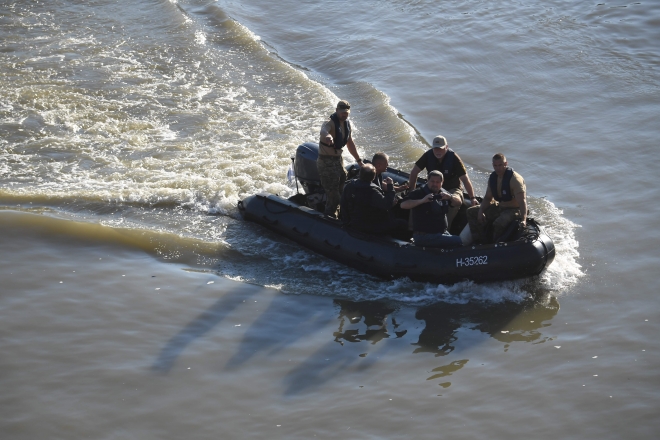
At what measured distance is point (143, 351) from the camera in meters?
7.02

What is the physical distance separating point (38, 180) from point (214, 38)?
7.28 m

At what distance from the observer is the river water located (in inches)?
251

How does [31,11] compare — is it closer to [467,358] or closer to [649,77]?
[649,77]

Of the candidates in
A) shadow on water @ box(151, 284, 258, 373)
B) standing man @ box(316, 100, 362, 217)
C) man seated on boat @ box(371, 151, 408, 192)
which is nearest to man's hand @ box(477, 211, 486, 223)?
man seated on boat @ box(371, 151, 408, 192)

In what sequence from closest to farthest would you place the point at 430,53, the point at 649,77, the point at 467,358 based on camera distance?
the point at 467,358 → the point at 649,77 → the point at 430,53

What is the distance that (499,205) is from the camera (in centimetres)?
821

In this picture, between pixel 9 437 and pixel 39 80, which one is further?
pixel 39 80

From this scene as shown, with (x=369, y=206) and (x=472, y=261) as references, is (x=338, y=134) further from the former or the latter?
(x=472, y=261)

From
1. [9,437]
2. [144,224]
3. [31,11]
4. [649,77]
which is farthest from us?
[31,11]

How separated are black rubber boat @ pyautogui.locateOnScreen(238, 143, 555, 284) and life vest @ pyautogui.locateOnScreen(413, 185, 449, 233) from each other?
0.23 metres

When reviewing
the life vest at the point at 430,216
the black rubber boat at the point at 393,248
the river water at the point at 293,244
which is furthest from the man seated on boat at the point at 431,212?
the river water at the point at 293,244

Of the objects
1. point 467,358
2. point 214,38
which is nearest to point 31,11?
point 214,38

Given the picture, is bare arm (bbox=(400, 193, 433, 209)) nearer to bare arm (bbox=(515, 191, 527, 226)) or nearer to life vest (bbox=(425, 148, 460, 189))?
life vest (bbox=(425, 148, 460, 189))

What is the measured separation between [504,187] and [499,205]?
268 millimetres
